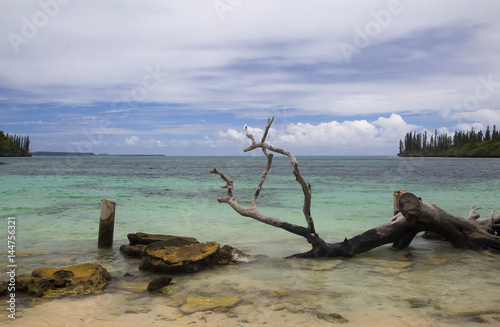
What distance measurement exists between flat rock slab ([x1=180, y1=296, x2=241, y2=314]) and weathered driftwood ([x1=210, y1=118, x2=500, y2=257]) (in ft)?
8.74

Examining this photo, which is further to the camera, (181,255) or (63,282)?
(181,255)

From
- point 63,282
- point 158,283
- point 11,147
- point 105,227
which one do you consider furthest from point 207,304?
point 11,147

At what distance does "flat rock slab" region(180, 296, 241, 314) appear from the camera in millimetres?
5297

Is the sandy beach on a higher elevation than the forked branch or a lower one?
lower

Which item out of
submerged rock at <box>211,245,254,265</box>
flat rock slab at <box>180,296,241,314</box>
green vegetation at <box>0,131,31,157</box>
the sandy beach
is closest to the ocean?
the sandy beach

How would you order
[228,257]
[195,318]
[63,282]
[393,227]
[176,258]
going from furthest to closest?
[393,227] → [228,257] → [176,258] → [63,282] → [195,318]

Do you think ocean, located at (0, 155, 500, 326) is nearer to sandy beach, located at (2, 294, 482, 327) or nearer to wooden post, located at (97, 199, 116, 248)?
sandy beach, located at (2, 294, 482, 327)

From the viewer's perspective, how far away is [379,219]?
14953mm

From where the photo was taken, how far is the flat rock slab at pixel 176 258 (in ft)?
22.8

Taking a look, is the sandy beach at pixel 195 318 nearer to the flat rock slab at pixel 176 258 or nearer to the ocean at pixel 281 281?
the ocean at pixel 281 281

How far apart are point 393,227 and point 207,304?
504 centimetres

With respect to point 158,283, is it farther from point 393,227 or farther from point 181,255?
point 393,227

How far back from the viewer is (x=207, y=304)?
550 cm

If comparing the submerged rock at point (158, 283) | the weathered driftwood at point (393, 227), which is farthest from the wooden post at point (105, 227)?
the submerged rock at point (158, 283)
